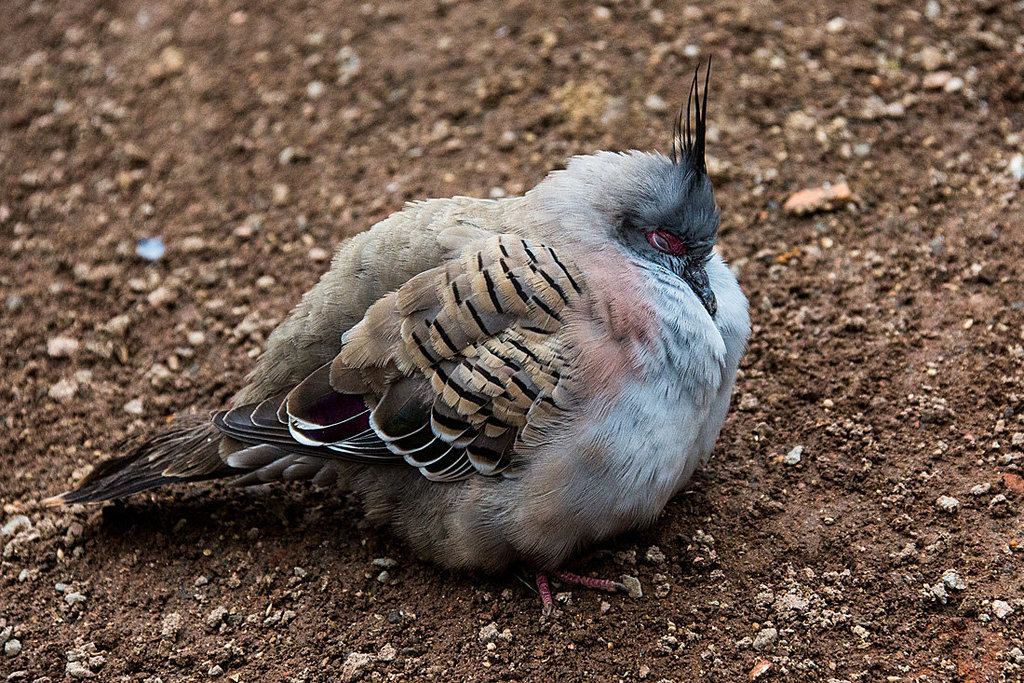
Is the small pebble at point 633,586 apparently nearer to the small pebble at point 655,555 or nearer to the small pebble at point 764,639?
the small pebble at point 655,555

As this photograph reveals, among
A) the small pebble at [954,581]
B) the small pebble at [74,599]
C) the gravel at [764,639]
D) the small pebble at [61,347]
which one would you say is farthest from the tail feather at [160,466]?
the small pebble at [954,581]

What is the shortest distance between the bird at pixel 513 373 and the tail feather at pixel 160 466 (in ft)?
0.04

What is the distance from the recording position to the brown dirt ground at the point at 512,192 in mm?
4113

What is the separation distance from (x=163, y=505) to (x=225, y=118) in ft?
10.1

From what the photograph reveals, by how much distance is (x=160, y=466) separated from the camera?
14.9 feet

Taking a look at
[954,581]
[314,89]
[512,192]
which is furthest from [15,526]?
[954,581]

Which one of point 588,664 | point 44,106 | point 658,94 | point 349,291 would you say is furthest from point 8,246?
point 588,664

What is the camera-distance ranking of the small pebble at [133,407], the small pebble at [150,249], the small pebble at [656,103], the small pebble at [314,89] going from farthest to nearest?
the small pebble at [314,89] < the small pebble at [656,103] < the small pebble at [150,249] < the small pebble at [133,407]

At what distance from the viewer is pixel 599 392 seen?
3924 millimetres

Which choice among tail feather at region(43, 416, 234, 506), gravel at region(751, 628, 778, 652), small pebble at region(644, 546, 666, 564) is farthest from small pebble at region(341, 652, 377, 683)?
gravel at region(751, 628, 778, 652)

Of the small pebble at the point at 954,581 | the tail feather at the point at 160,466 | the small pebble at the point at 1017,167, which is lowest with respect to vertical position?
the small pebble at the point at 954,581

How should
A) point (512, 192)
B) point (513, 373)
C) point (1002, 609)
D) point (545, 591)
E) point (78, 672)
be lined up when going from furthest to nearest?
point (512, 192) → point (545, 591) → point (78, 672) → point (513, 373) → point (1002, 609)

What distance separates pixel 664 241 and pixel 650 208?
0.52ft

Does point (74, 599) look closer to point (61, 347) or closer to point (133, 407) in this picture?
point (133, 407)
